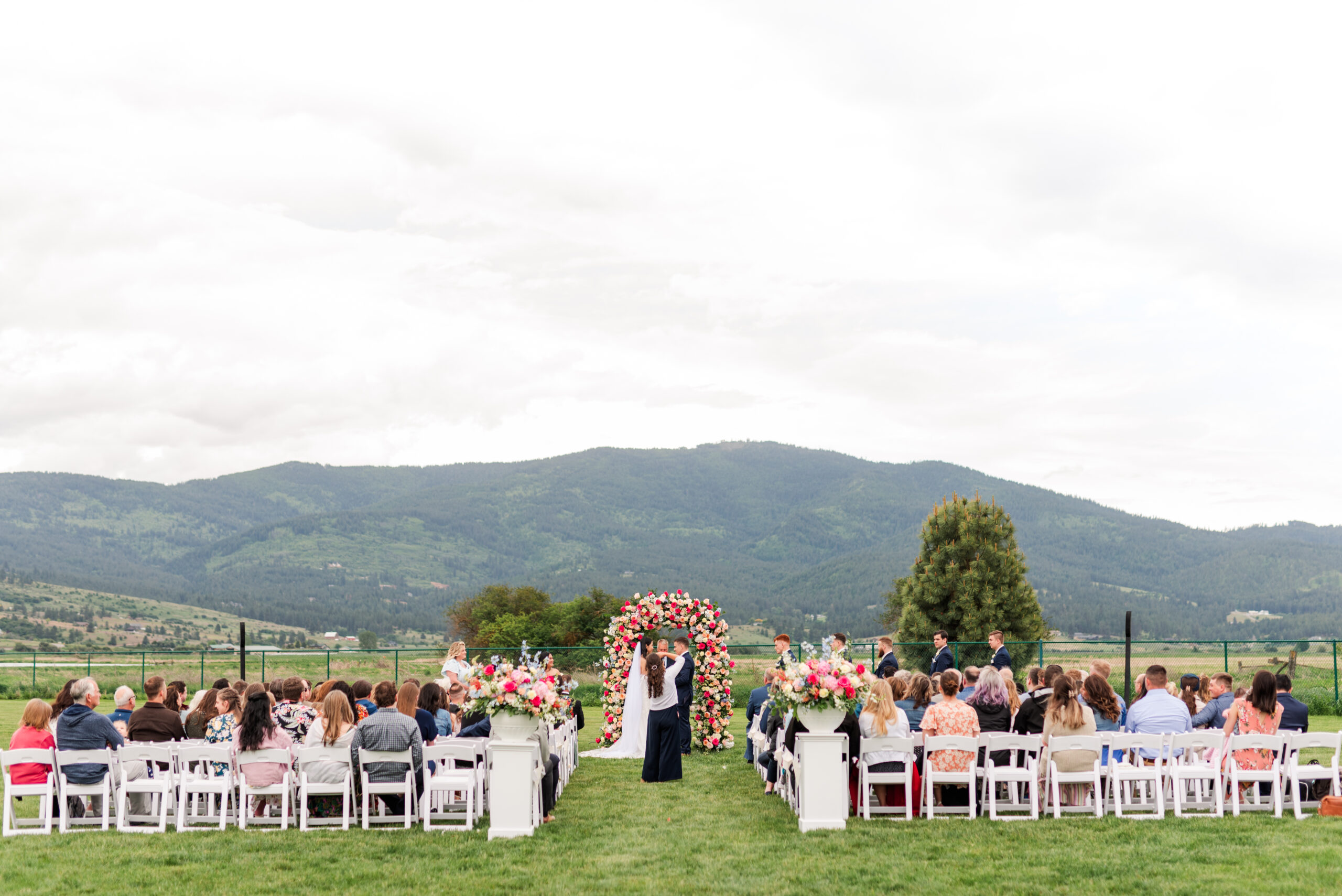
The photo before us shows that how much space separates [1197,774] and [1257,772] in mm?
604

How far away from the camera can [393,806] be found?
10.4m

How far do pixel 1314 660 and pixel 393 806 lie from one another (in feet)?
115

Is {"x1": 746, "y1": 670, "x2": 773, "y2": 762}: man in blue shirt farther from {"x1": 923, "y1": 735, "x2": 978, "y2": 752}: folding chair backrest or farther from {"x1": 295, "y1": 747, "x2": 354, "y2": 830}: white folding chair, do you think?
{"x1": 295, "y1": 747, "x2": 354, "y2": 830}: white folding chair

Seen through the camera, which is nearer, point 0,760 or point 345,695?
point 0,760

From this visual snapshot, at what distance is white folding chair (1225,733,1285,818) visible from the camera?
385 inches

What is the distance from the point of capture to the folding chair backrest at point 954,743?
9781mm

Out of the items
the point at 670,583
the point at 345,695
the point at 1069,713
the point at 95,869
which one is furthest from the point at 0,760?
the point at 670,583

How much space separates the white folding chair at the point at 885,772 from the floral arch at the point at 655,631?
7143 mm

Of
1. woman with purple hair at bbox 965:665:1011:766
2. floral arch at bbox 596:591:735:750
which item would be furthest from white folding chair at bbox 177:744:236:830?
floral arch at bbox 596:591:735:750

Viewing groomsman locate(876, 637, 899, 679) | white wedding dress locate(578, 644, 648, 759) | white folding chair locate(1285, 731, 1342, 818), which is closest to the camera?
white folding chair locate(1285, 731, 1342, 818)

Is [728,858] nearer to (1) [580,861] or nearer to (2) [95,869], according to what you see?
(1) [580,861]

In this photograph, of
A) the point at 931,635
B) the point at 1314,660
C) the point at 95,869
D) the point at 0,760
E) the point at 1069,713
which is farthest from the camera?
the point at 1314,660

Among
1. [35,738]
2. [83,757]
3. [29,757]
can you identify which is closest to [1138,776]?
[83,757]

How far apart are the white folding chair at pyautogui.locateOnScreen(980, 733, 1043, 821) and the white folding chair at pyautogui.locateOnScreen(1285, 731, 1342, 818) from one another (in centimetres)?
213
